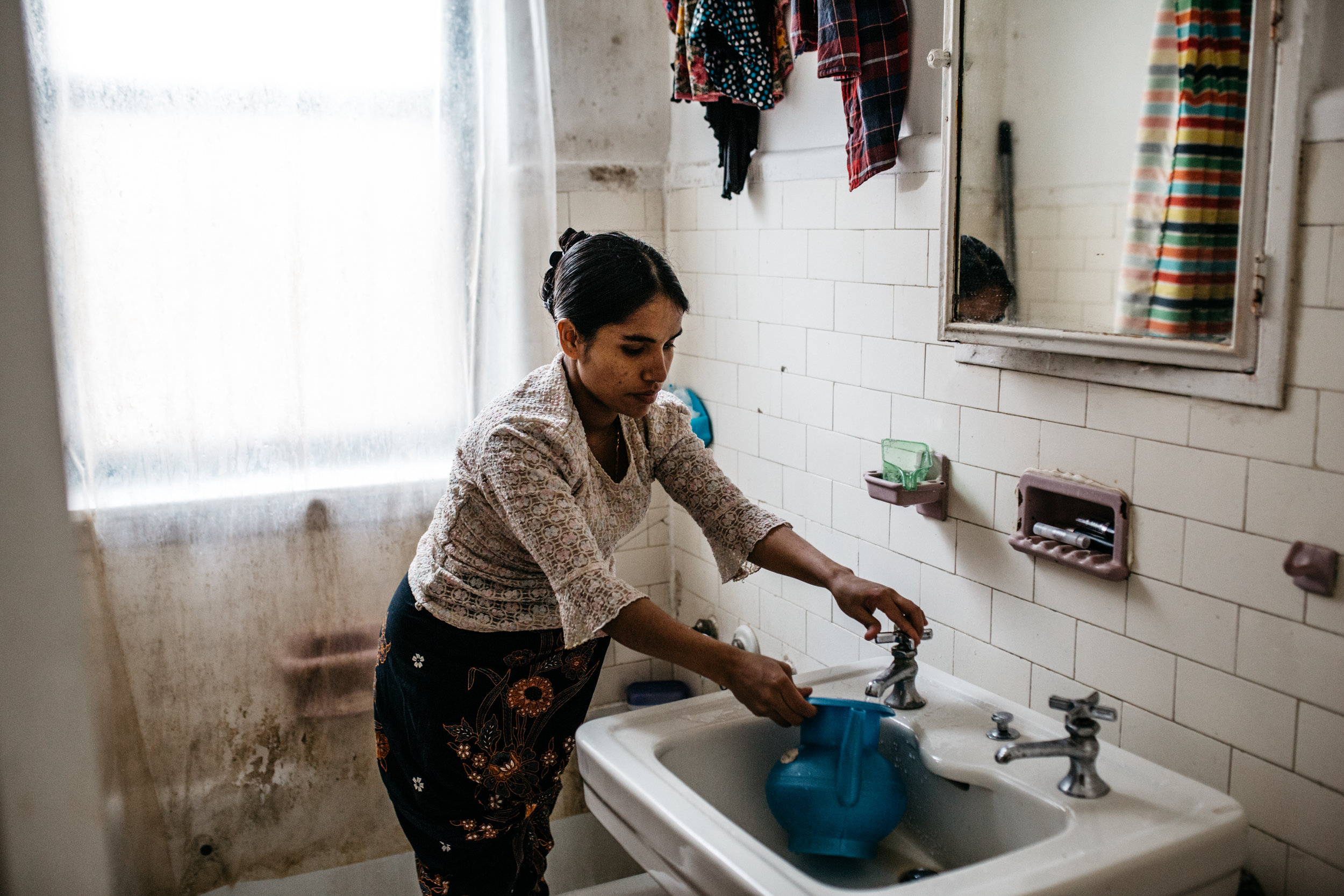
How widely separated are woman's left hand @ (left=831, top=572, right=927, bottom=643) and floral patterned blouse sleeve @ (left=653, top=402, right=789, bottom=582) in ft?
0.52

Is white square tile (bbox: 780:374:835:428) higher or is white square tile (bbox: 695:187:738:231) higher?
white square tile (bbox: 695:187:738:231)

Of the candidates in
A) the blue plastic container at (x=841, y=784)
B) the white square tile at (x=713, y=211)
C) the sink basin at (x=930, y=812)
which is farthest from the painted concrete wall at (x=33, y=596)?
the white square tile at (x=713, y=211)

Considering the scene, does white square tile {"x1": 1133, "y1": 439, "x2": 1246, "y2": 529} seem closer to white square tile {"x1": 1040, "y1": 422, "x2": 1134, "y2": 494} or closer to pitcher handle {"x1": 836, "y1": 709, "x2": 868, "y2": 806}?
white square tile {"x1": 1040, "y1": 422, "x2": 1134, "y2": 494}

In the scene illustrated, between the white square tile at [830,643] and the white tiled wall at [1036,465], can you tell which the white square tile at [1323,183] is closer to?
the white tiled wall at [1036,465]

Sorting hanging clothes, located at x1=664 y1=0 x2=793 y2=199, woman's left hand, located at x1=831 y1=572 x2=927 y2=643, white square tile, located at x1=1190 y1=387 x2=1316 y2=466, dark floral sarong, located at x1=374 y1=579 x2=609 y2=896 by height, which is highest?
hanging clothes, located at x1=664 y1=0 x2=793 y2=199

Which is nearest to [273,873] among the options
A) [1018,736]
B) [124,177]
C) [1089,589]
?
[124,177]

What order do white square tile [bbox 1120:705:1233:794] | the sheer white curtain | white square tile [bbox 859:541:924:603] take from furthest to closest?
1. the sheer white curtain
2. white square tile [bbox 859:541:924:603]
3. white square tile [bbox 1120:705:1233:794]

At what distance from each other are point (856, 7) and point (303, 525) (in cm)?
147

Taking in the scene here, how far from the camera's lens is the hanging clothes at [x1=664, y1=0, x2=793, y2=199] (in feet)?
6.23

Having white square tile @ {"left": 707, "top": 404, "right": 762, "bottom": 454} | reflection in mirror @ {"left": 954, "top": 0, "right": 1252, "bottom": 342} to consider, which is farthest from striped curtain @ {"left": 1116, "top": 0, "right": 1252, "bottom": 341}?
white square tile @ {"left": 707, "top": 404, "right": 762, "bottom": 454}

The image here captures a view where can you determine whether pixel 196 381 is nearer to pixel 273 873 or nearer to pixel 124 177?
pixel 124 177

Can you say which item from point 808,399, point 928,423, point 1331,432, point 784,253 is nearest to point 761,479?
point 808,399

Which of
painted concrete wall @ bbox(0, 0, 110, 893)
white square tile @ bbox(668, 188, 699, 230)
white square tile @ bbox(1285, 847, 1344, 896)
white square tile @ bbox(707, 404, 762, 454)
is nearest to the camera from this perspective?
painted concrete wall @ bbox(0, 0, 110, 893)

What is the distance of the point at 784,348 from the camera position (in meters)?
2.05
